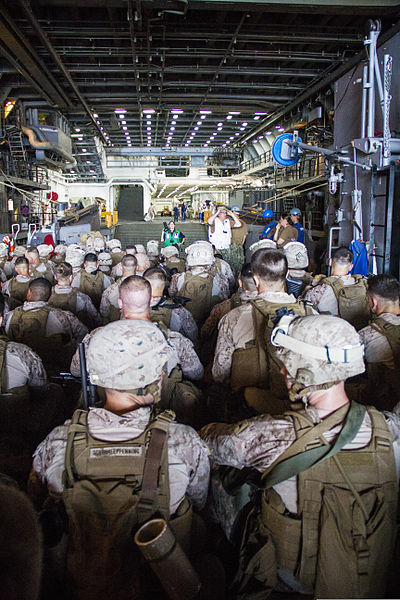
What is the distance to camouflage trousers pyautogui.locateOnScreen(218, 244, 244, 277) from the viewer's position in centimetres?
1120

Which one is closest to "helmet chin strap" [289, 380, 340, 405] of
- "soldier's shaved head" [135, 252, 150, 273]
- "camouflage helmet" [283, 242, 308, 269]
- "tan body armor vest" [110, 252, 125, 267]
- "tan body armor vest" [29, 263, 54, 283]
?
"camouflage helmet" [283, 242, 308, 269]

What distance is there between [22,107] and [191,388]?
23.4 meters

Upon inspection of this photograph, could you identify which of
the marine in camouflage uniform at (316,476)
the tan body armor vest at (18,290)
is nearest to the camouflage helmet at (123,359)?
the marine in camouflage uniform at (316,476)

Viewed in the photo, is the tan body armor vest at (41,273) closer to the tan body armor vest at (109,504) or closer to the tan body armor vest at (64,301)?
the tan body armor vest at (64,301)

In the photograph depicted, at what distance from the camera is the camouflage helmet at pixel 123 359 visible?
7.11ft

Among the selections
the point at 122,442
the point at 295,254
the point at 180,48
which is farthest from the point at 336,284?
the point at 180,48

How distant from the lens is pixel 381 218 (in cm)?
965

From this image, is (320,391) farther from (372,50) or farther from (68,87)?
(68,87)

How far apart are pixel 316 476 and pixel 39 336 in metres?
3.84

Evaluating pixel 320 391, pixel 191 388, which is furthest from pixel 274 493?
pixel 191 388

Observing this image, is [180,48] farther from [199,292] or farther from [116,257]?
[199,292]

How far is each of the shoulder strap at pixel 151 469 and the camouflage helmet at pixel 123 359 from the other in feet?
0.88

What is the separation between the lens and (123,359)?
2164mm

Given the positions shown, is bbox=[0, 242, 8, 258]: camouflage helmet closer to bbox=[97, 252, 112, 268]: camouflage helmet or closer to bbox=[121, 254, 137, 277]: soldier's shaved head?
bbox=[97, 252, 112, 268]: camouflage helmet
